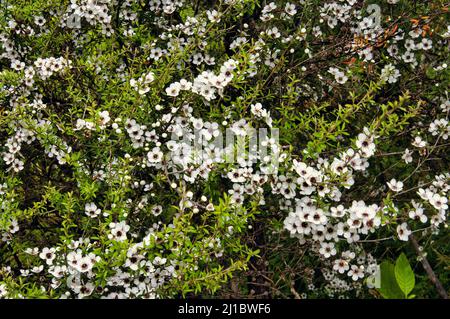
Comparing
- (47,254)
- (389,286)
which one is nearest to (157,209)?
(47,254)

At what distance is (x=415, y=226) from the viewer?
4.40 m

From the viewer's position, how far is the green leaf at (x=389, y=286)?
3.53 meters

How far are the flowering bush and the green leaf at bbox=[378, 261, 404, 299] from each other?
0.05ft

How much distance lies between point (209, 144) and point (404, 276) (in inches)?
57.7

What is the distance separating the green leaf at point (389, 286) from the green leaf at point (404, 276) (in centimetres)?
12

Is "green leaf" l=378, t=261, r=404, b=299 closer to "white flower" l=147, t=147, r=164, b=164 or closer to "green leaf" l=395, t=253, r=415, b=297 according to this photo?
"green leaf" l=395, t=253, r=415, b=297

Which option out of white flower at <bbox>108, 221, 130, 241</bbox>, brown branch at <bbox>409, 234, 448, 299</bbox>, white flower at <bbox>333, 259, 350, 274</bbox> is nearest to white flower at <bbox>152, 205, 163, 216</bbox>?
white flower at <bbox>108, 221, 130, 241</bbox>

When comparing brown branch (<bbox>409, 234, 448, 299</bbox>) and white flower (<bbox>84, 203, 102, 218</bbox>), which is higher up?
white flower (<bbox>84, 203, 102, 218</bbox>)

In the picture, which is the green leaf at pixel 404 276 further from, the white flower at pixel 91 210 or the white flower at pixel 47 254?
the white flower at pixel 47 254

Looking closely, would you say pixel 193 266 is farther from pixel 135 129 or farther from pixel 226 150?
pixel 135 129

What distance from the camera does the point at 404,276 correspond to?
3406 mm

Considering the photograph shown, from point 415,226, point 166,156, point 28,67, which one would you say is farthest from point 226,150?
point 415,226

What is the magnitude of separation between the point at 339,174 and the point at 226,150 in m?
0.64

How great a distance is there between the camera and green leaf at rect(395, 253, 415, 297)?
3381 millimetres
